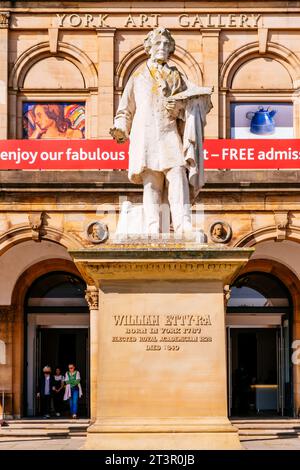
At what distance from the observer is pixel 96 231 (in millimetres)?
31906

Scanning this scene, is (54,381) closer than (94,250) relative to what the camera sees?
No

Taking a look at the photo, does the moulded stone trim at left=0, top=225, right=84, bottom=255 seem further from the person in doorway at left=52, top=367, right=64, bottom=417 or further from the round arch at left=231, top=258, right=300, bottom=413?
the round arch at left=231, top=258, right=300, bottom=413

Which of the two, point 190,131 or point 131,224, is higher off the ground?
point 190,131

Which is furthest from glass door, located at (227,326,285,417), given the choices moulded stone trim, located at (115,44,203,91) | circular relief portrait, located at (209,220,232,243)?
moulded stone trim, located at (115,44,203,91)

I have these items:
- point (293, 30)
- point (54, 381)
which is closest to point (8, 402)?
point (54, 381)

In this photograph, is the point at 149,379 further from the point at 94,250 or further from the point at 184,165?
the point at 184,165

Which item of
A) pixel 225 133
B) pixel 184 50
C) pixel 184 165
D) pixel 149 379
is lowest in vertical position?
pixel 149 379

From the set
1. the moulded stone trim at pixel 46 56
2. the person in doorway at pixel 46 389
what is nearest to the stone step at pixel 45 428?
the person in doorway at pixel 46 389

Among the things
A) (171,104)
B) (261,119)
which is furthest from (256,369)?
(171,104)

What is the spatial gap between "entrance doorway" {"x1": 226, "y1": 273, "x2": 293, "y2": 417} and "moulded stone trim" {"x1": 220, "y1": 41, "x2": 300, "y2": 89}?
6075 millimetres

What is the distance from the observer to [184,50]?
118 feet

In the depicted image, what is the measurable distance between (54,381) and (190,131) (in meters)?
22.3

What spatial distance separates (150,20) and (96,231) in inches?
307

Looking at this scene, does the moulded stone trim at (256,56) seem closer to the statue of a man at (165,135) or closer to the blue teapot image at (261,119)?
the blue teapot image at (261,119)
